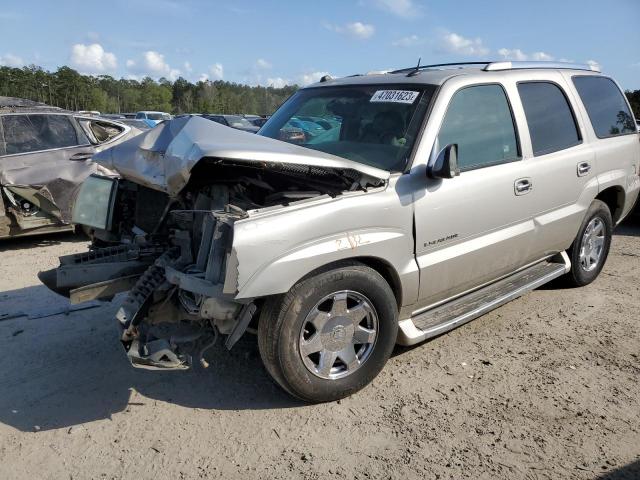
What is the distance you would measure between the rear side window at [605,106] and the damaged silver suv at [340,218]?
0.30 meters

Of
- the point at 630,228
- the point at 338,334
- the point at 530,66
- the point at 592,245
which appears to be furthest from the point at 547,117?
the point at 630,228

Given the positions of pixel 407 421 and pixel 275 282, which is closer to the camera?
pixel 275 282

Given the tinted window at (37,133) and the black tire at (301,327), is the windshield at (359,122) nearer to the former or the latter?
the black tire at (301,327)

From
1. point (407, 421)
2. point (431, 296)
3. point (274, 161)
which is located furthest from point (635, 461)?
point (274, 161)

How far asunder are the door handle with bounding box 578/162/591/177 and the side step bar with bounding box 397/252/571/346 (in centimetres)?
75

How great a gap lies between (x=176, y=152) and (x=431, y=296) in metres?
1.92

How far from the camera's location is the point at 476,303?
390cm

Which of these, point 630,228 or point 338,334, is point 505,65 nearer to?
point 338,334

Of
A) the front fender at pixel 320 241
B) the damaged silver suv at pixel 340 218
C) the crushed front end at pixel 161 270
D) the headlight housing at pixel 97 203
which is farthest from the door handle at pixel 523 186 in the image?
the headlight housing at pixel 97 203

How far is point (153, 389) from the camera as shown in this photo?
346cm

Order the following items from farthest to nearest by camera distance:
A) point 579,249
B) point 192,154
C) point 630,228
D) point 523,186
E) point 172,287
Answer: point 630,228
point 579,249
point 523,186
point 172,287
point 192,154

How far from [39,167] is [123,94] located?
265ft

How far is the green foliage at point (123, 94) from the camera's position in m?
55.8

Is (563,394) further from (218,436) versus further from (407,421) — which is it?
(218,436)
